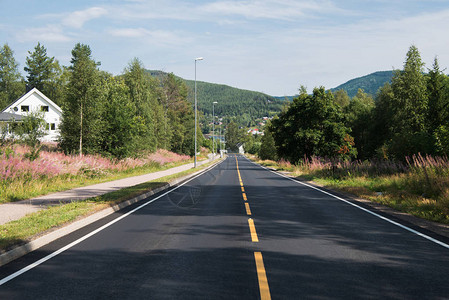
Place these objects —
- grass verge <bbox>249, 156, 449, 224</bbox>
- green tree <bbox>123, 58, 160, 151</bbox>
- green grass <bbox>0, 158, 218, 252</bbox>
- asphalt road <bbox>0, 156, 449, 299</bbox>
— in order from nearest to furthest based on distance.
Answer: asphalt road <bbox>0, 156, 449, 299</bbox>
green grass <bbox>0, 158, 218, 252</bbox>
grass verge <bbox>249, 156, 449, 224</bbox>
green tree <bbox>123, 58, 160, 151</bbox>

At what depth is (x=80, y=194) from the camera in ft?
49.7

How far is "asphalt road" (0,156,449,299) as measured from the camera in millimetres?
4777

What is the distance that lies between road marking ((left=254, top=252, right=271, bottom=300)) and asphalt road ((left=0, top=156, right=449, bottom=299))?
0.5 inches

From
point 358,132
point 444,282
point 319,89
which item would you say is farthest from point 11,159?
point 358,132

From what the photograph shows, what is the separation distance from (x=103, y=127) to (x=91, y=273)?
2520cm

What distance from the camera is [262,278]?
5.25 m

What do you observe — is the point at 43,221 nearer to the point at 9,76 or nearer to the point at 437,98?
the point at 437,98

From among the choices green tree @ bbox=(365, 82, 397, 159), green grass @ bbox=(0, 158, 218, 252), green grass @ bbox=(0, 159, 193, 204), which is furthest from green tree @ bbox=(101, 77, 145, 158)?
green tree @ bbox=(365, 82, 397, 159)

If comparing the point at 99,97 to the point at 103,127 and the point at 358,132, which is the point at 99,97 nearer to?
the point at 103,127

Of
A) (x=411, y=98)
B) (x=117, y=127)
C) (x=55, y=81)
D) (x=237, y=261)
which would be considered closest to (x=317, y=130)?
(x=117, y=127)

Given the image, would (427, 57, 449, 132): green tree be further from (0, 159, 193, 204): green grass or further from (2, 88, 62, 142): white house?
(2, 88, 62, 142): white house

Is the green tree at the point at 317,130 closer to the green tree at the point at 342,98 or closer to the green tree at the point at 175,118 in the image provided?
the green tree at the point at 175,118

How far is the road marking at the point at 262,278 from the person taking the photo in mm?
4590

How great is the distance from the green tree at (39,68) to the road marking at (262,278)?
302 feet
